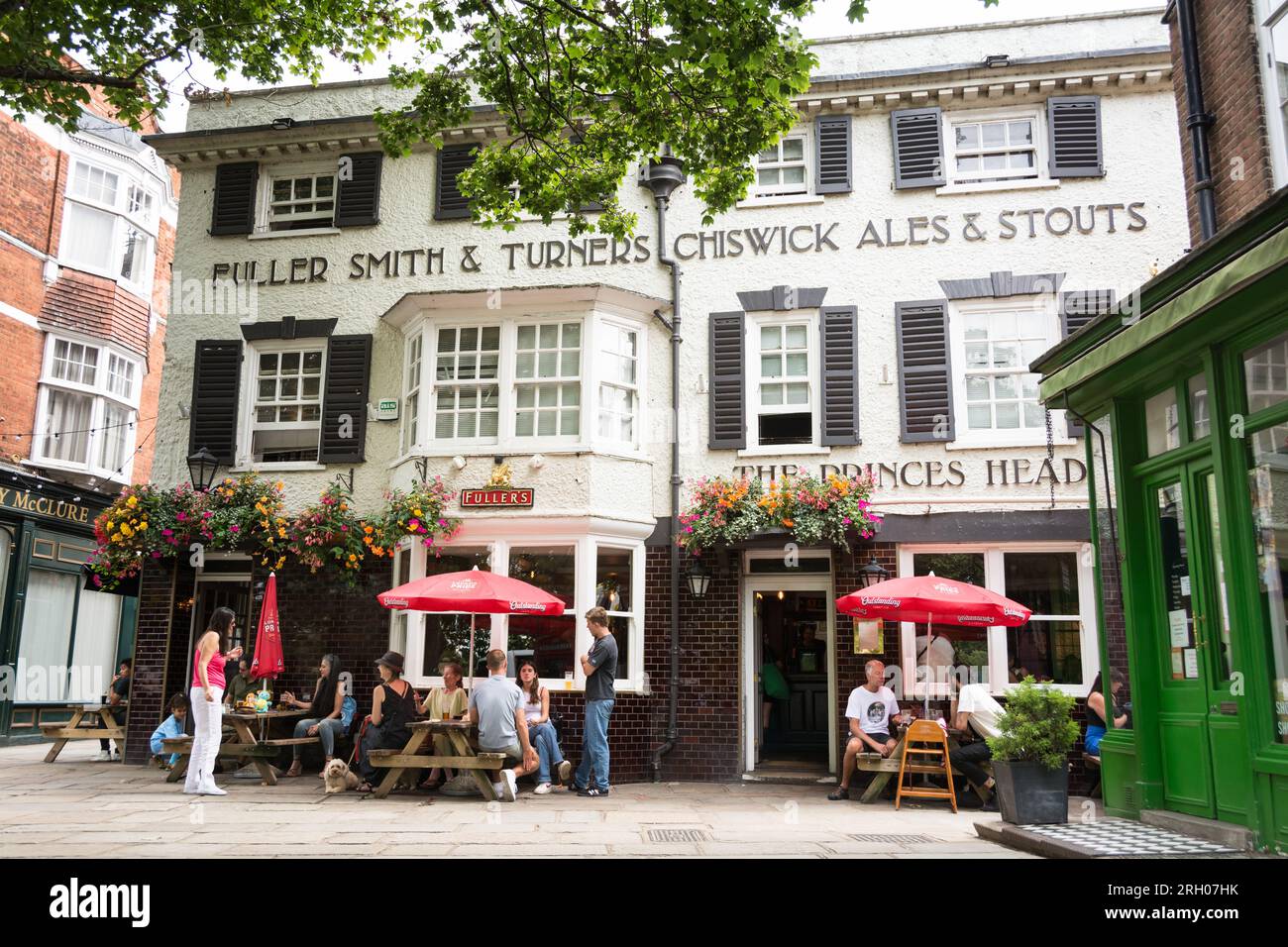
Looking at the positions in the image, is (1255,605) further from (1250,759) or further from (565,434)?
(565,434)

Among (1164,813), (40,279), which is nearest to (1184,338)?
(1164,813)

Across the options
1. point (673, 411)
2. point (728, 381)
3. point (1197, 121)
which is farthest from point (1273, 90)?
point (673, 411)

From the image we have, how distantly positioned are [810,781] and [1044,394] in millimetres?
6139

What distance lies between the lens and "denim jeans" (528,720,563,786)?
39.0ft

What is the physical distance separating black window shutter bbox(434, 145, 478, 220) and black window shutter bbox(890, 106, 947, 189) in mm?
6070

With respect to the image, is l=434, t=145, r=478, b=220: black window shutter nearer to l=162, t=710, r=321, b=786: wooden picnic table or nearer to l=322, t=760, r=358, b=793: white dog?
l=162, t=710, r=321, b=786: wooden picnic table

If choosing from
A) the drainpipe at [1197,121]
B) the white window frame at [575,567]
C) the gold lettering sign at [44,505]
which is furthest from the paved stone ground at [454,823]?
the gold lettering sign at [44,505]

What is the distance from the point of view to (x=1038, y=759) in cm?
779

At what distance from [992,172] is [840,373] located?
11.6 ft

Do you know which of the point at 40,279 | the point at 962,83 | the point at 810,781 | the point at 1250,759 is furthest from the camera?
the point at 40,279

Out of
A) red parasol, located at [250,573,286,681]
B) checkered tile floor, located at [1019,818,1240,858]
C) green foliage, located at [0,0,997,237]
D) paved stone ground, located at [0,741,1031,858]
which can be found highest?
green foliage, located at [0,0,997,237]

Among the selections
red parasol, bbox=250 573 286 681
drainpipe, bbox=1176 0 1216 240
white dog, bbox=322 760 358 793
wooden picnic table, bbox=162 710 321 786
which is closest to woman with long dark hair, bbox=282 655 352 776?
wooden picnic table, bbox=162 710 321 786

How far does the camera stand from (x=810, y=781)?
12891 millimetres

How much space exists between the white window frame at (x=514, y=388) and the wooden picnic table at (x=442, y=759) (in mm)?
4071
